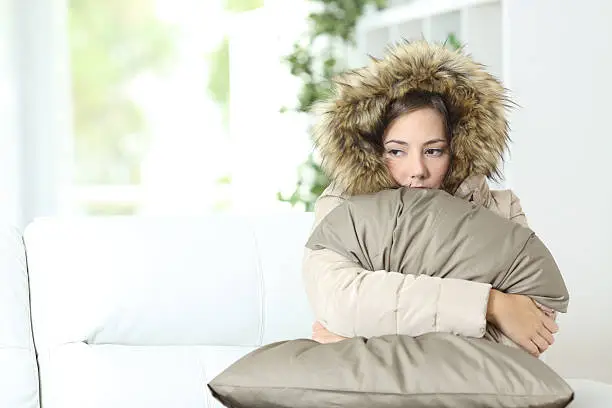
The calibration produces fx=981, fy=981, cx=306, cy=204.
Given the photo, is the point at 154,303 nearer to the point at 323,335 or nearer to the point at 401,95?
the point at 323,335

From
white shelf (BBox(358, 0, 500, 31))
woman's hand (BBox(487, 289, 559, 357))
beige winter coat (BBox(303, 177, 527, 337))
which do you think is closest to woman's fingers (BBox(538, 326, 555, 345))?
woman's hand (BBox(487, 289, 559, 357))

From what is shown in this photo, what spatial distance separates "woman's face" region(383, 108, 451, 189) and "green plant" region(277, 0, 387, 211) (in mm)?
1915

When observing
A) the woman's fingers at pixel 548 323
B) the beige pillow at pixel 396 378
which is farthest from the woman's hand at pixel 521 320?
the beige pillow at pixel 396 378

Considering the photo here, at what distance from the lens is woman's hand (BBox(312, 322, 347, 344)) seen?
1643 mm

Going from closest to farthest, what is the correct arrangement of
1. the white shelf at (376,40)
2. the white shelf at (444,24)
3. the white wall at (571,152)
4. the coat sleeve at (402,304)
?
the coat sleeve at (402,304)
the white wall at (571,152)
the white shelf at (444,24)
the white shelf at (376,40)

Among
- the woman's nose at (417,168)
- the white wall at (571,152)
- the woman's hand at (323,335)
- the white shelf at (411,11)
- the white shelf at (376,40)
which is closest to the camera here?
the woman's hand at (323,335)

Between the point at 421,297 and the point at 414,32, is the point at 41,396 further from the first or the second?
the point at 414,32

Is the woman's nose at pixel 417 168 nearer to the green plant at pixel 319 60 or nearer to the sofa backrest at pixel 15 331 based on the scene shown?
the sofa backrest at pixel 15 331

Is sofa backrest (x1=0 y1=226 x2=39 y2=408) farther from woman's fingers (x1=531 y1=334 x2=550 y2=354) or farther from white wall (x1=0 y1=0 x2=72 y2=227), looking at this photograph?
white wall (x1=0 y1=0 x2=72 y2=227)

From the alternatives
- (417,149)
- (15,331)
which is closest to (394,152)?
(417,149)

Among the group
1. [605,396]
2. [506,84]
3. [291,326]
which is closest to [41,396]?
[291,326]

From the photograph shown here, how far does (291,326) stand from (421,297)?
0.48m

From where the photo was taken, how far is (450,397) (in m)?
1.34

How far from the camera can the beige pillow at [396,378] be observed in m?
1.34
